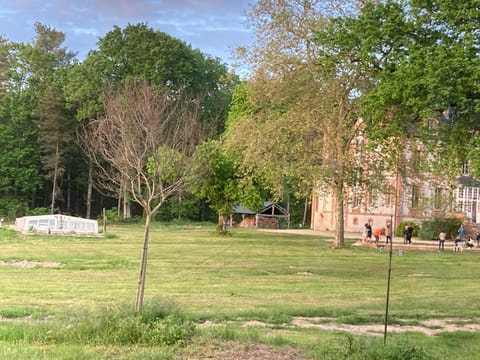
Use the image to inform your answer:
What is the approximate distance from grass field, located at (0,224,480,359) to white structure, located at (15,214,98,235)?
10.00m

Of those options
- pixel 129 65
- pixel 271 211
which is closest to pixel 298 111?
pixel 129 65

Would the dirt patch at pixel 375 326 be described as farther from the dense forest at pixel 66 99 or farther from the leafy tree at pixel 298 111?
the dense forest at pixel 66 99

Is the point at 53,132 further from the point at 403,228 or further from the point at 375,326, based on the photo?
the point at 375,326

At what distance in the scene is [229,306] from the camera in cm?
1203

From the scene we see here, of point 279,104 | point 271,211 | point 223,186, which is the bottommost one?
point 271,211

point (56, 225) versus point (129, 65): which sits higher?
point (129, 65)

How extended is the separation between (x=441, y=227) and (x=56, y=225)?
30083 mm

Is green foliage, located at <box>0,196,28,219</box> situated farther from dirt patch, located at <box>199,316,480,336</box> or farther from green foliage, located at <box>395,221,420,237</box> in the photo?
dirt patch, located at <box>199,316,480,336</box>

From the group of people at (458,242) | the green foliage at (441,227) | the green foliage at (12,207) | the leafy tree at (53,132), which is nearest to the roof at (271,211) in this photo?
the leafy tree at (53,132)

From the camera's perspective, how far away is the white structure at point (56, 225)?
36906 mm

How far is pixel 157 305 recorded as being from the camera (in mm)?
8609

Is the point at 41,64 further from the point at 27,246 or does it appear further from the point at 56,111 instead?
the point at 27,246

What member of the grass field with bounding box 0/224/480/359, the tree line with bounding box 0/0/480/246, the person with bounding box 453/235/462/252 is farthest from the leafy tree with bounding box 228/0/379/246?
the person with bounding box 453/235/462/252

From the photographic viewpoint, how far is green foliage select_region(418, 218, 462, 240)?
160 ft
